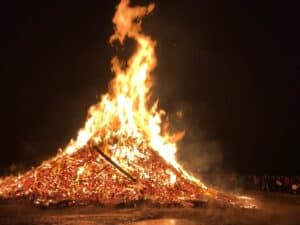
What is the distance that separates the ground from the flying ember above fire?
28.1 inches

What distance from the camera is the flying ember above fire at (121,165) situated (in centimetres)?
1440

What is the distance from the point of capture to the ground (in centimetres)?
1130

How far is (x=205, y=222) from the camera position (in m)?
11.4

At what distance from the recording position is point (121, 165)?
50.7 feet

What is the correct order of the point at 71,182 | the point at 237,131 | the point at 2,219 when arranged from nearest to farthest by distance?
the point at 2,219 < the point at 71,182 < the point at 237,131

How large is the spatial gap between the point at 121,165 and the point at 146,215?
3.39 meters

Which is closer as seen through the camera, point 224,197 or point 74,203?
point 74,203

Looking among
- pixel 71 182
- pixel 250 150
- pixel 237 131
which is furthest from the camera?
pixel 237 131

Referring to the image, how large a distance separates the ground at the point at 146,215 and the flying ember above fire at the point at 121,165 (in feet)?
2.34

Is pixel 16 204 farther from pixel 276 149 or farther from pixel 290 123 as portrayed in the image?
pixel 290 123

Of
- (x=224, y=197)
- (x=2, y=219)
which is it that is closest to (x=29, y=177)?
(x=2, y=219)

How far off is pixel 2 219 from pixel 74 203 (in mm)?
2742

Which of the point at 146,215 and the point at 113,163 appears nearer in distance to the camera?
the point at 146,215

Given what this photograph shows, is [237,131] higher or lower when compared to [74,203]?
higher
